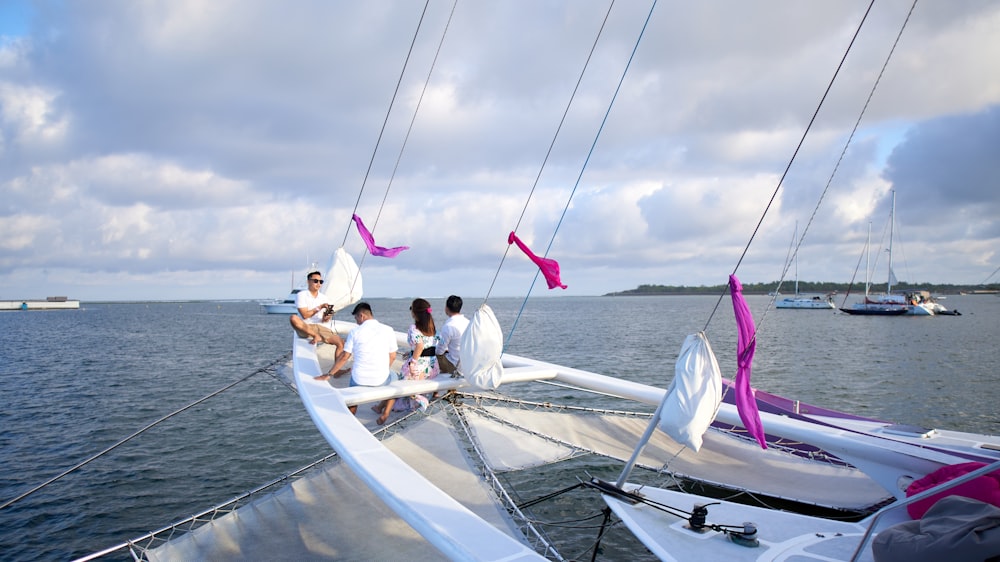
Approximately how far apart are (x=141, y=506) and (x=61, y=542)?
1.19 m

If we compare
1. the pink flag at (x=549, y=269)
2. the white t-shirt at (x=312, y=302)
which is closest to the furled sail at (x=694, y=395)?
the pink flag at (x=549, y=269)

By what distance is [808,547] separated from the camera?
403cm

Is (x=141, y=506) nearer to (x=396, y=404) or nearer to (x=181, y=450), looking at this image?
(x=181, y=450)

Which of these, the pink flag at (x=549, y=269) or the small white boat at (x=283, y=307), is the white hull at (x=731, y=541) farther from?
the small white boat at (x=283, y=307)

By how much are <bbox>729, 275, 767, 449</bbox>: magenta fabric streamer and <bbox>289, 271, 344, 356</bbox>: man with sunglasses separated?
5923 mm

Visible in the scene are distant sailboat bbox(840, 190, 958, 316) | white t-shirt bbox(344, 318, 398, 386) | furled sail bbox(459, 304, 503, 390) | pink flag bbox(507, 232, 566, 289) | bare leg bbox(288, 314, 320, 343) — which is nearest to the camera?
pink flag bbox(507, 232, 566, 289)

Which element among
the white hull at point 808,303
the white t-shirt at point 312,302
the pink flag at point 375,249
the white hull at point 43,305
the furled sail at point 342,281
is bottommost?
the white t-shirt at point 312,302

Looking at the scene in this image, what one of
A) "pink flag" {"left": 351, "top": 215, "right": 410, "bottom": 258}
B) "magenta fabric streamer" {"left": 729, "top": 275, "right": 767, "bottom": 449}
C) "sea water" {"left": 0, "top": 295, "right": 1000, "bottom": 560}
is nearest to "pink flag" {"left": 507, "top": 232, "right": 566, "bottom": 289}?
"sea water" {"left": 0, "top": 295, "right": 1000, "bottom": 560}

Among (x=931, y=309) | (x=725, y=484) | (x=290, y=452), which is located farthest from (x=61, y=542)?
(x=931, y=309)

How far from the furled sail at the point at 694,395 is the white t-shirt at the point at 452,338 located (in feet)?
12.6

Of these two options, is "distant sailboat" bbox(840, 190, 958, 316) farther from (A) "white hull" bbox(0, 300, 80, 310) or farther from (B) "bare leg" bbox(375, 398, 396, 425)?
(A) "white hull" bbox(0, 300, 80, 310)

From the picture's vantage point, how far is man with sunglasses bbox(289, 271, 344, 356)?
28.5 feet

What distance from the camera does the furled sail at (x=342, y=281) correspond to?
29.9ft

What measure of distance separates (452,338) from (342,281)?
2.46m
